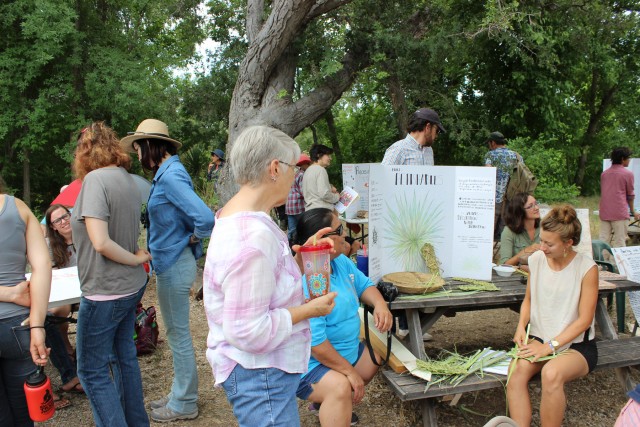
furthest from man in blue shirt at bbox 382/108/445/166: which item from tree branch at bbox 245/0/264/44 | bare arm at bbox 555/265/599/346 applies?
tree branch at bbox 245/0/264/44

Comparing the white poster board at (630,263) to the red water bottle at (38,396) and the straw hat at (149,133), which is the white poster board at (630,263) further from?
the red water bottle at (38,396)

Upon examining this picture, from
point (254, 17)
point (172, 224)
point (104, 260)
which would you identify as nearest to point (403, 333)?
point (172, 224)

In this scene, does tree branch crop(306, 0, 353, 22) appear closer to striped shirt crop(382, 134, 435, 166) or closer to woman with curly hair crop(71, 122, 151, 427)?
striped shirt crop(382, 134, 435, 166)

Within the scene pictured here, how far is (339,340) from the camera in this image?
2.65 m

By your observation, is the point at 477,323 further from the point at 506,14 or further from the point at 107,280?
the point at 506,14

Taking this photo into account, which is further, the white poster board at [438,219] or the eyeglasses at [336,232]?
the white poster board at [438,219]

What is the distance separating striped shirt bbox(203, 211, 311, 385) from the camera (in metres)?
1.34

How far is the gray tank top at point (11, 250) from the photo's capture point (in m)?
2.08

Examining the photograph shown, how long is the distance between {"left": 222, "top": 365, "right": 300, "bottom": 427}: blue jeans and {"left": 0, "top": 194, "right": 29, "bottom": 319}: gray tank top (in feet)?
4.00

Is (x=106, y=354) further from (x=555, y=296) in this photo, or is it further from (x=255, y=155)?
(x=555, y=296)

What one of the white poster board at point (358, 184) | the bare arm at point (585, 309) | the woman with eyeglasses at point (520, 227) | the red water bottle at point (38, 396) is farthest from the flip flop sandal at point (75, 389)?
the white poster board at point (358, 184)

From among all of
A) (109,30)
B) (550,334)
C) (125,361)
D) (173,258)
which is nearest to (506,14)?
(550,334)

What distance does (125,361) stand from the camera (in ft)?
8.48

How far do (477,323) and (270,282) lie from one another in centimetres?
396
